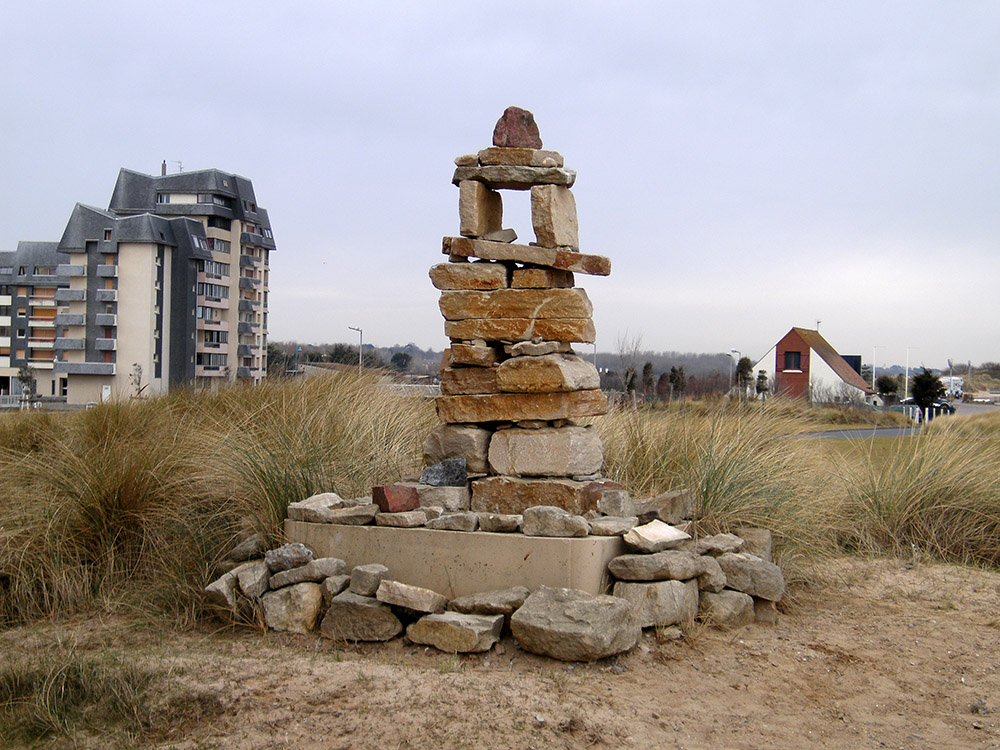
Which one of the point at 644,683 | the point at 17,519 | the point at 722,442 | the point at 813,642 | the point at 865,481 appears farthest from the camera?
the point at 865,481

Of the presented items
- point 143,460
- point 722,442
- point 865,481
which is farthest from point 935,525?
point 143,460

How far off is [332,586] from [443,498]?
0.84 meters

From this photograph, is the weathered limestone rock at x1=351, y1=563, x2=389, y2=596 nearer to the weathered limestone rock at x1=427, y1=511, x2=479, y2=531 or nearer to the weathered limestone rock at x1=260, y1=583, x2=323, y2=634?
the weathered limestone rock at x1=260, y1=583, x2=323, y2=634

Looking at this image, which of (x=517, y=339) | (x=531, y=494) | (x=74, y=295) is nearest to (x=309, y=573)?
(x=531, y=494)

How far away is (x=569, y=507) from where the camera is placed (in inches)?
205

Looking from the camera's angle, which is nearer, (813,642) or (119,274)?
(813,642)

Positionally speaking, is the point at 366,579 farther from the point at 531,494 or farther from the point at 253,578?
the point at 531,494

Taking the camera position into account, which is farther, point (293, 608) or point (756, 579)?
point (756, 579)

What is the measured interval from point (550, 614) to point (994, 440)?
617 cm

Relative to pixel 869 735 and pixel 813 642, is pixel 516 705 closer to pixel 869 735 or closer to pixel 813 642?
pixel 869 735

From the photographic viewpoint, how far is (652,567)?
15.8 feet

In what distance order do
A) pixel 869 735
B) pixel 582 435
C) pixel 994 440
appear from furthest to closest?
pixel 994 440, pixel 582 435, pixel 869 735

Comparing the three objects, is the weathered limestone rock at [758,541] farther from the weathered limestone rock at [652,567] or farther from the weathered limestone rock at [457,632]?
the weathered limestone rock at [457,632]

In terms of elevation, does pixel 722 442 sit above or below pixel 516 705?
above
